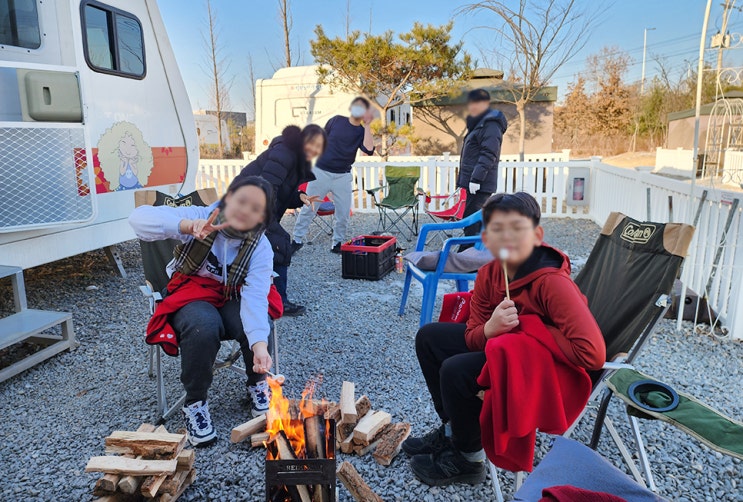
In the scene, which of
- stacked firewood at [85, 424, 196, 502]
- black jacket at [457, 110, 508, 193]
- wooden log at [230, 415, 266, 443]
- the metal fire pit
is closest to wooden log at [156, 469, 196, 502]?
stacked firewood at [85, 424, 196, 502]

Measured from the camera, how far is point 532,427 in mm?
1563

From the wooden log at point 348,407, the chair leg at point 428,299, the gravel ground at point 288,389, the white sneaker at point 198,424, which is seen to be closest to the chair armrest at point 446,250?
the chair leg at point 428,299

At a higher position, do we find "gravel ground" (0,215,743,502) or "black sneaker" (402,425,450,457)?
"black sneaker" (402,425,450,457)

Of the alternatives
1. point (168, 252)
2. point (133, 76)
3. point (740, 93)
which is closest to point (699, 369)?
point (168, 252)

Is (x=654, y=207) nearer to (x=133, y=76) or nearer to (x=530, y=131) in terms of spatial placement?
(x=133, y=76)

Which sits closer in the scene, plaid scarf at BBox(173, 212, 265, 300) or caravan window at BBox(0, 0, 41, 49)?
plaid scarf at BBox(173, 212, 265, 300)

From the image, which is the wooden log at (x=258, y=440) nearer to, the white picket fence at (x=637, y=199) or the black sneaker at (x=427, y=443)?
the black sneaker at (x=427, y=443)

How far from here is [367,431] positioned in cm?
215

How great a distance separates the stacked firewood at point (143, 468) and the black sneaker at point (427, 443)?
2.83 ft

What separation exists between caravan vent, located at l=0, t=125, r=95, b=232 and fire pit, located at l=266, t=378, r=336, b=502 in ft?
7.85

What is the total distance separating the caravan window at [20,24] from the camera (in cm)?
329

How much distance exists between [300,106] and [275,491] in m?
1.25

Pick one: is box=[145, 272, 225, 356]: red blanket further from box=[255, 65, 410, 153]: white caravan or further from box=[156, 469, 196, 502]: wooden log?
box=[255, 65, 410, 153]: white caravan

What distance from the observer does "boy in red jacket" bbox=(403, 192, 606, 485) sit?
1503 mm
